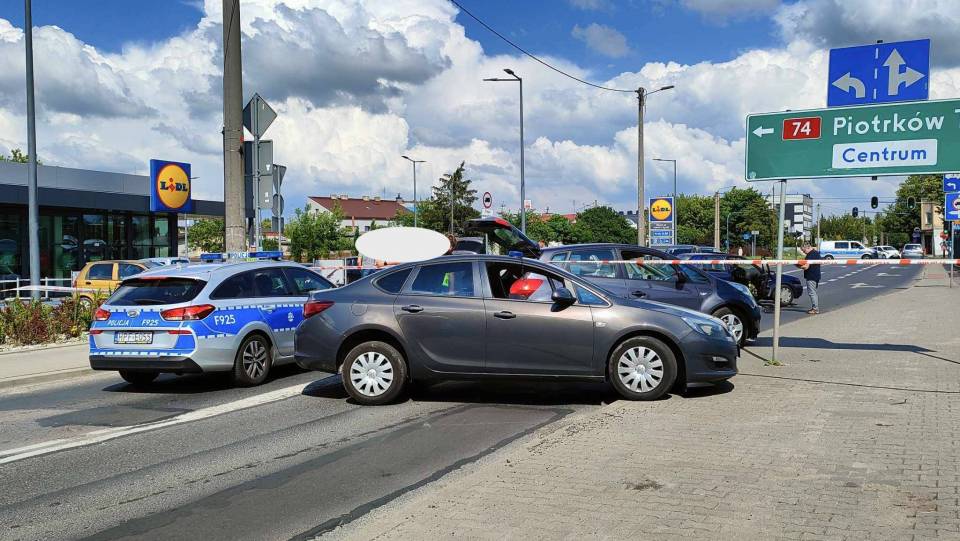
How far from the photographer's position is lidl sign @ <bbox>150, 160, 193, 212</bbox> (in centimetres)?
2967

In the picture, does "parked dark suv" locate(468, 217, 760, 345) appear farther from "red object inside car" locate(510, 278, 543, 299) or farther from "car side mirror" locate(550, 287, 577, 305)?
"car side mirror" locate(550, 287, 577, 305)

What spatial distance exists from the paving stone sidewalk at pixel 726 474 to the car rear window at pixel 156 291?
4767 millimetres

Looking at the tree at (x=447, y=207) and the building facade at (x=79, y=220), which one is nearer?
the building facade at (x=79, y=220)

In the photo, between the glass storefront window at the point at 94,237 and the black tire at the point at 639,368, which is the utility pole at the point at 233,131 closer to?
the black tire at the point at 639,368

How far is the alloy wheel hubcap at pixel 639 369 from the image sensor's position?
26.4 feet

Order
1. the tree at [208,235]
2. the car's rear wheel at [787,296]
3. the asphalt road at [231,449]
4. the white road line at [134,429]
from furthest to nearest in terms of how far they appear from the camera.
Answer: the tree at [208,235]
the car's rear wheel at [787,296]
the white road line at [134,429]
the asphalt road at [231,449]

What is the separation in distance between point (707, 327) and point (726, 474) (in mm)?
3073

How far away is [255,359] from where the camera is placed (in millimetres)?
9859

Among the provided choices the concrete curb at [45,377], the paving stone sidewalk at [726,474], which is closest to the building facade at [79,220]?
the concrete curb at [45,377]

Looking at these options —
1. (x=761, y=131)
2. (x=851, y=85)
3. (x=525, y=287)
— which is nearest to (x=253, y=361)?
(x=525, y=287)

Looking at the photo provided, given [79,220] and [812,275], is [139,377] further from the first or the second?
[79,220]

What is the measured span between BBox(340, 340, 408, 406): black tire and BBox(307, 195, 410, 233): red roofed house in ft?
446

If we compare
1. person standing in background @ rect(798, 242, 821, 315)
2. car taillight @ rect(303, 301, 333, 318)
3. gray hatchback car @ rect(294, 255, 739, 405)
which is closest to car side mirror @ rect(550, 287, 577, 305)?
gray hatchback car @ rect(294, 255, 739, 405)

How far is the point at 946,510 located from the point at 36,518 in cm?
525
